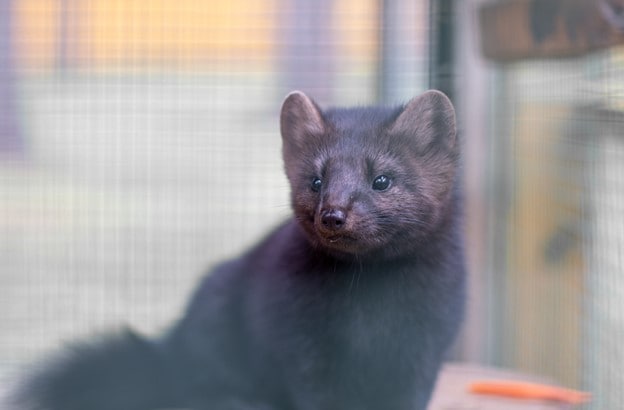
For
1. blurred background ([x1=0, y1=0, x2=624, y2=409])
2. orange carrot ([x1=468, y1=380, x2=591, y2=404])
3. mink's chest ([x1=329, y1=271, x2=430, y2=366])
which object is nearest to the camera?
mink's chest ([x1=329, y1=271, x2=430, y2=366])

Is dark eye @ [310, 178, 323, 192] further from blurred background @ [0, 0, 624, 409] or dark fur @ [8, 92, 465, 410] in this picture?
blurred background @ [0, 0, 624, 409]

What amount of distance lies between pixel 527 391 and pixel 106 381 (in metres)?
1.35

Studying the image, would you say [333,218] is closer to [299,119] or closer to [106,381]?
[299,119]

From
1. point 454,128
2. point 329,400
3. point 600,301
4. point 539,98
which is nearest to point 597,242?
point 600,301

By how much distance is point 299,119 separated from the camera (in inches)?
96.3

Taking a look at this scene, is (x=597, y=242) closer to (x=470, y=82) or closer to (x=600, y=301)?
(x=600, y=301)

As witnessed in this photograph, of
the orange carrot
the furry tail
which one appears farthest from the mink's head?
the orange carrot

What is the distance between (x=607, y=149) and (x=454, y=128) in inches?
35.7

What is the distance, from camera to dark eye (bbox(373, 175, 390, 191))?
7.21 ft

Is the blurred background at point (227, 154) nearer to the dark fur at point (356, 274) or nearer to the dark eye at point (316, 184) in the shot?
the dark fur at point (356, 274)

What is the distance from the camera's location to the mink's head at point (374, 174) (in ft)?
6.96

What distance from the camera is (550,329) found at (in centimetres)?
355

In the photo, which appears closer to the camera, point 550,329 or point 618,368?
point 618,368

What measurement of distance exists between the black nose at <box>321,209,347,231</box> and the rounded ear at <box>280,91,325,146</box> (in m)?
0.37
